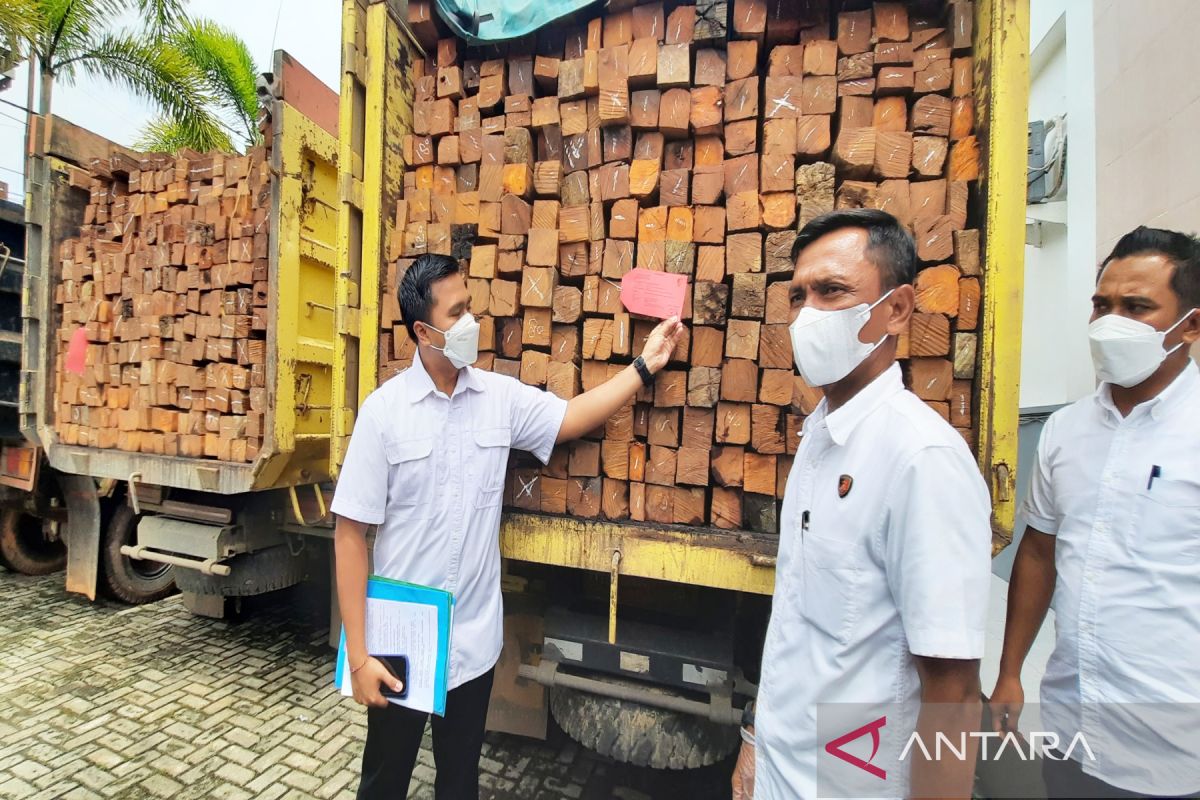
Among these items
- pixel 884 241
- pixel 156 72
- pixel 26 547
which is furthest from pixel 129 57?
pixel 884 241

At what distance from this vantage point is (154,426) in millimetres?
3312

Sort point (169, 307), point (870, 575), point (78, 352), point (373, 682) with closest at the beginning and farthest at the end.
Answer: point (870, 575) → point (373, 682) → point (169, 307) → point (78, 352)

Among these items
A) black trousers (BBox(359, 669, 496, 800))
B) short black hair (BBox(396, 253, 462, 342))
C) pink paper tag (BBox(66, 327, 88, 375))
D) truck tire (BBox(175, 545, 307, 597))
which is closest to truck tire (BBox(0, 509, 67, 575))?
pink paper tag (BBox(66, 327, 88, 375))

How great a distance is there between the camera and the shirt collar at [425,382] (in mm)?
1769

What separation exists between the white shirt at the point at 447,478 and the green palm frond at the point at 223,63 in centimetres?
988

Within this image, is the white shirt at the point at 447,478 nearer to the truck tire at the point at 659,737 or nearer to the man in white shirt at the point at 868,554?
the truck tire at the point at 659,737

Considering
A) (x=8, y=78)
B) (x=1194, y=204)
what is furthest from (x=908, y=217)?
(x=8, y=78)

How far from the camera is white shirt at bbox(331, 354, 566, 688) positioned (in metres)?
1.71

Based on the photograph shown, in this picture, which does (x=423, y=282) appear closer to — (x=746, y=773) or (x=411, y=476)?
(x=411, y=476)

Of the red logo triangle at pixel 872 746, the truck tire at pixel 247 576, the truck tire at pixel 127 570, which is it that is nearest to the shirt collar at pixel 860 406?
the red logo triangle at pixel 872 746

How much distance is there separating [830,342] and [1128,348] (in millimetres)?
829

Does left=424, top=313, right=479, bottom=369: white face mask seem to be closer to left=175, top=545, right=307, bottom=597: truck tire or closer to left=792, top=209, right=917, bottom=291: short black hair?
left=792, top=209, right=917, bottom=291: short black hair

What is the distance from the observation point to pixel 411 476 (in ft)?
5.67

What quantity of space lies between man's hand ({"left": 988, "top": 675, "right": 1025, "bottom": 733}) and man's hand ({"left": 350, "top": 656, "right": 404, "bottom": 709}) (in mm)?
1690
